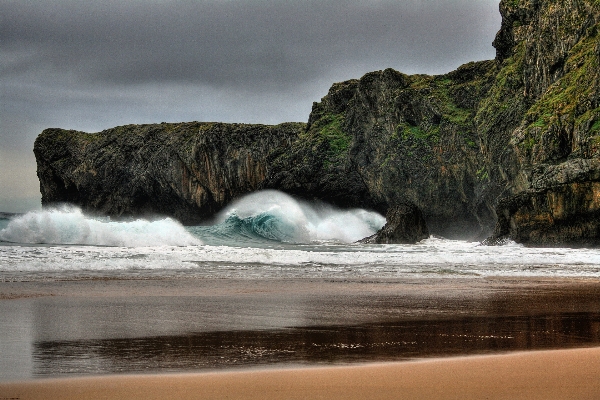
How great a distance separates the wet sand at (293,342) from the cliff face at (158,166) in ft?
185

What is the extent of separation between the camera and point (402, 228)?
42.0m

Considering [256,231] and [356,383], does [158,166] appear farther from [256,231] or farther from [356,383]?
[356,383]

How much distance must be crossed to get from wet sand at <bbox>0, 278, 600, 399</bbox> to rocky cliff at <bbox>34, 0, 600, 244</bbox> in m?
22.7

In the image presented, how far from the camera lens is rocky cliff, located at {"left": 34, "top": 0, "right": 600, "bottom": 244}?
32.0 meters

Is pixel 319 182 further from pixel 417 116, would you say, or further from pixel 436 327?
pixel 436 327

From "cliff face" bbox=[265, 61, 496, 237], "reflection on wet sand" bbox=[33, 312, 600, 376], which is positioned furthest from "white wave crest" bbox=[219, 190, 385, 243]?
"reflection on wet sand" bbox=[33, 312, 600, 376]

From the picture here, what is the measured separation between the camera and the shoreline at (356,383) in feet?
13.1

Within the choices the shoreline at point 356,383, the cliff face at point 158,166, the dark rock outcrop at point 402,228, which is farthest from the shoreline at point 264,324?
the cliff face at point 158,166

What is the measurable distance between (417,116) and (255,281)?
39404 millimetres

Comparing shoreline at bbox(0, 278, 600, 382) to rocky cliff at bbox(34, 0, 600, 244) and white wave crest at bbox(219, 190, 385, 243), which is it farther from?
white wave crest at bbox(219, 190, 385, 243)

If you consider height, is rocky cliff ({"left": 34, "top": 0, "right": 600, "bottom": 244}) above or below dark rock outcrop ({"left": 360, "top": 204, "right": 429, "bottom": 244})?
above

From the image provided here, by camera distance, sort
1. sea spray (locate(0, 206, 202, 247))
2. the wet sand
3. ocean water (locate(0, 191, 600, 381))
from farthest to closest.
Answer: sea spray (locate(0, 206, 202, 247)), ocean water (locate(0, 191, 600, 381)), the wet sand

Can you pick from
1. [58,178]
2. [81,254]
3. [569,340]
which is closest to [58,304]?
[569,340]

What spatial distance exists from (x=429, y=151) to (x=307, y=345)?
1691 inches
